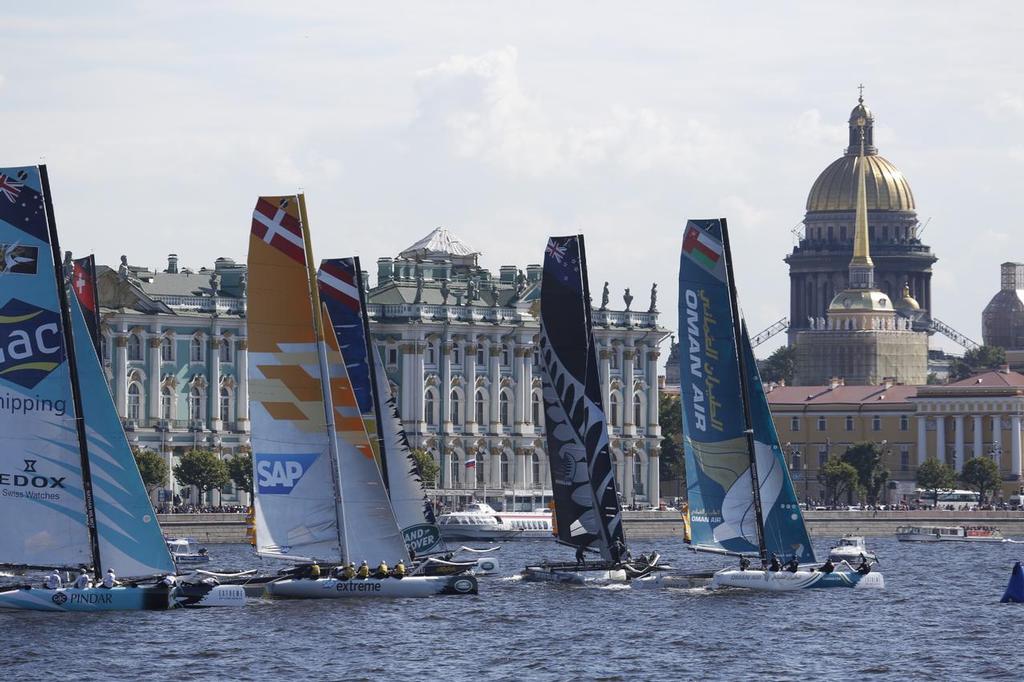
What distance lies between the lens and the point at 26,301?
50.5 metres

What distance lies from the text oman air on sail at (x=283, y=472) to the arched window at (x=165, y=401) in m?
62.0

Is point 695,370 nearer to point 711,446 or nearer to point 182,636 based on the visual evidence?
point 711,446

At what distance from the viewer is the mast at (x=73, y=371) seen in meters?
49.9

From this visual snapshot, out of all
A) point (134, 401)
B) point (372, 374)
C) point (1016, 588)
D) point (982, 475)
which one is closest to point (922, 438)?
point (982, 475)

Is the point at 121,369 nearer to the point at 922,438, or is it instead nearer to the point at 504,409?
the point at 504,409

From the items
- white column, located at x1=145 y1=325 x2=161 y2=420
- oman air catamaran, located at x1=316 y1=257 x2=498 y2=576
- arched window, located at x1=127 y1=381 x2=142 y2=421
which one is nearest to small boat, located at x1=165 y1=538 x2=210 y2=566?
oman air catamaran, located at x1=316 y1=257 x2=498 y2=576

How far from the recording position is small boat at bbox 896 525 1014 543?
116 metres

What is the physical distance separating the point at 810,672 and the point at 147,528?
1238 centimetres

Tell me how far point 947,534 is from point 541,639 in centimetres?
6651

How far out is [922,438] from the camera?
162125 mm

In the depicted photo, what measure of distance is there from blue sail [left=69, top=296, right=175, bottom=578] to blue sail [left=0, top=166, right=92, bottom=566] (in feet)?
1.62

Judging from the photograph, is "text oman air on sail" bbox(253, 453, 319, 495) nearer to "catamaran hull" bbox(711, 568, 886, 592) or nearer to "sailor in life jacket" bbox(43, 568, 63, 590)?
"sailor in life jacket" bbox(43, 568, 63, 590)

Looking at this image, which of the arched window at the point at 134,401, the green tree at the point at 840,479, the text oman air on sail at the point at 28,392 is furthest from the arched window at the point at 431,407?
the text oman air on sail at the point at 28,392

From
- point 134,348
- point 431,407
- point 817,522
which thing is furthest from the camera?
point 431,407
